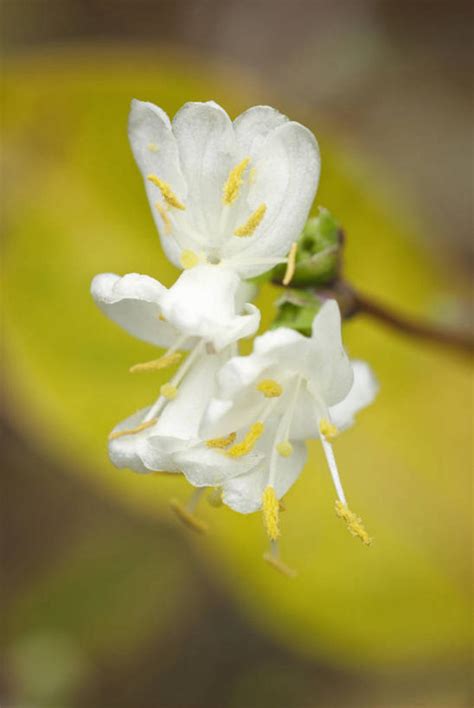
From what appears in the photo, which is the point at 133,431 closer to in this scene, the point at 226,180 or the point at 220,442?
the point at 220,442

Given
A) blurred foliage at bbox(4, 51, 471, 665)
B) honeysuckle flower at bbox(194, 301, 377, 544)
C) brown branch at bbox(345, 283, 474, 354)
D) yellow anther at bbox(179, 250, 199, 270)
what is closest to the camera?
honeysuckle flower at bbox(194, 301, 377, 544)

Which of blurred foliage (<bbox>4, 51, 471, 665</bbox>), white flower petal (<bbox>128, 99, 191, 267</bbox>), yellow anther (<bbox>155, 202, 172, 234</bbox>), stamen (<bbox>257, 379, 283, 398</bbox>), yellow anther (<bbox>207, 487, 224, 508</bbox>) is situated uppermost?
white flower petal (<bbox>128, 99, 191, 267</bbox>)

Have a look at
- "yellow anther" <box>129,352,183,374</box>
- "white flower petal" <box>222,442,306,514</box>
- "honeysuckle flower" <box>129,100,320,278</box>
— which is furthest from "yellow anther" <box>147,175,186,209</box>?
"white flower petal" <box>222,442,306,514</box>

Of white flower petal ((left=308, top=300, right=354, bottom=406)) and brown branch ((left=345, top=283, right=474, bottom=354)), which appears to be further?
brown branch ((left=345, top=283, right=474, bottom=354))

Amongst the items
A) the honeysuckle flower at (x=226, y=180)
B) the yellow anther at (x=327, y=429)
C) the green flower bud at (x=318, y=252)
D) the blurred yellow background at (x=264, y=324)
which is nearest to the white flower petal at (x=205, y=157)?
the honeysuckle flower at (x=226, y=180)

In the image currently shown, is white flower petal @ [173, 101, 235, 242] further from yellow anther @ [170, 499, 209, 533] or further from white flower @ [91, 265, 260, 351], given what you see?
yellow anther @ [170, 499, 209, 533]

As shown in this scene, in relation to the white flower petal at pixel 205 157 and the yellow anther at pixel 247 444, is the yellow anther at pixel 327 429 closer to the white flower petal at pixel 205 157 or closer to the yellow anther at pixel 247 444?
the yellow anther at pixel 247 444
